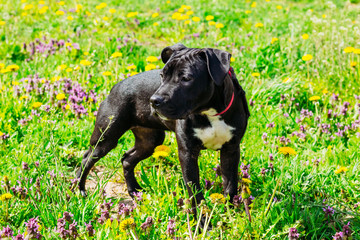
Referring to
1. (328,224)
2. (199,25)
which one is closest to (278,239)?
(328,224)

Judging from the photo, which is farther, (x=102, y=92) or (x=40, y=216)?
(x=102, y=92)

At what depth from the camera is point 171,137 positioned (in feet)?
16.5

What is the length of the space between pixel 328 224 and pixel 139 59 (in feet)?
13.7

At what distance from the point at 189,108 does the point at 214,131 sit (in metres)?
0.38

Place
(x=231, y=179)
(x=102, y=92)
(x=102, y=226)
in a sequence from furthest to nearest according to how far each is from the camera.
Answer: (x=102, y=92) → (x=231, y=179) → (x=102, y=226)

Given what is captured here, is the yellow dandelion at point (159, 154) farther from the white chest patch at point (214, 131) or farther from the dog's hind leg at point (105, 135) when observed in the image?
the dog's hind leg at point (105, 135)

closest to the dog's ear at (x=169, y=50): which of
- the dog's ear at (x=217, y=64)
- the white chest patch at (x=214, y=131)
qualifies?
the dog's ear at (x=217, y=64)

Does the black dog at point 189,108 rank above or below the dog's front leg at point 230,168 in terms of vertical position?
above

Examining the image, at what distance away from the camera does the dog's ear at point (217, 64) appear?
3.21 metres

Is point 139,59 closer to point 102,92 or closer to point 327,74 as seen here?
point 102,92

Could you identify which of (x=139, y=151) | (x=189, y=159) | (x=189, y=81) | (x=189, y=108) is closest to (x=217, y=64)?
(x=189, y=81)

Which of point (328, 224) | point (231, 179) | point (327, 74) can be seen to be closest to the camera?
point (328, 224)

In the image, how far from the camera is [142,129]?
4.47m

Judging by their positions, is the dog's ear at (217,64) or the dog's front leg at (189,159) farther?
the dog's front leg at (189,159)
